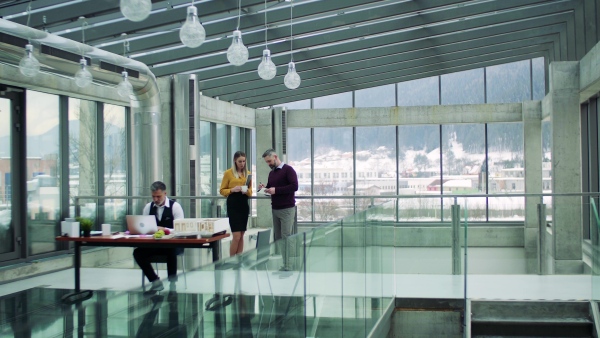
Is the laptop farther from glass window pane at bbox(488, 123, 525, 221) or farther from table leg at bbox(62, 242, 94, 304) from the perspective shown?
glass window pane at bbox(488, 123, 525, 221)

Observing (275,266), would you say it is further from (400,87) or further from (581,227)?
(400,87)

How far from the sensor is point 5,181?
27.9 ft

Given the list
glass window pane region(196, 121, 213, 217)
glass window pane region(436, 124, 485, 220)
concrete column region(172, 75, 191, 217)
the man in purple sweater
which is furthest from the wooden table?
glass window pane region(436, 124, 485, 220)

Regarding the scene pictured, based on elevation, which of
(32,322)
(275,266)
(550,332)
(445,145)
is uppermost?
(445,145)

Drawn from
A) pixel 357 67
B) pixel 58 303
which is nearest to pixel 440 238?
pixel 58 303

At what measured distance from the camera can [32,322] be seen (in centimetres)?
614

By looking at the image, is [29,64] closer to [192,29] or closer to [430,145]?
[192,29]

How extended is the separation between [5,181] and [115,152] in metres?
2.49

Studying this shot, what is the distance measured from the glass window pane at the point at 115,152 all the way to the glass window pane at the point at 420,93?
31.1 feet

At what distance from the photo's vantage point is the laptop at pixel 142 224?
6.57 m

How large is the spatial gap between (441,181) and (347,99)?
3542 mm

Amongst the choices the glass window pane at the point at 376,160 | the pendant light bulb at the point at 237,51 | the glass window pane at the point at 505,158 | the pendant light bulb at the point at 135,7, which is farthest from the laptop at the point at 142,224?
the glass window pane at the point at 505,158

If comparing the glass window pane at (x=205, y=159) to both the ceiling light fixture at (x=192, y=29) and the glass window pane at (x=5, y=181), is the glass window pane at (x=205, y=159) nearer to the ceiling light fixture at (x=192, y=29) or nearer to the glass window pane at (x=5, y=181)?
the glass window pane at (x=5, y=181)

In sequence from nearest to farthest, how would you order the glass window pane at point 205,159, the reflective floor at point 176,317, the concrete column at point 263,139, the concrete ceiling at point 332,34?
1. the reflective floor at point 176,317
2. the concrete ceiling at point 332,34
3. the glass window pane at point 205,159
4. the concrete column at point 263,139
